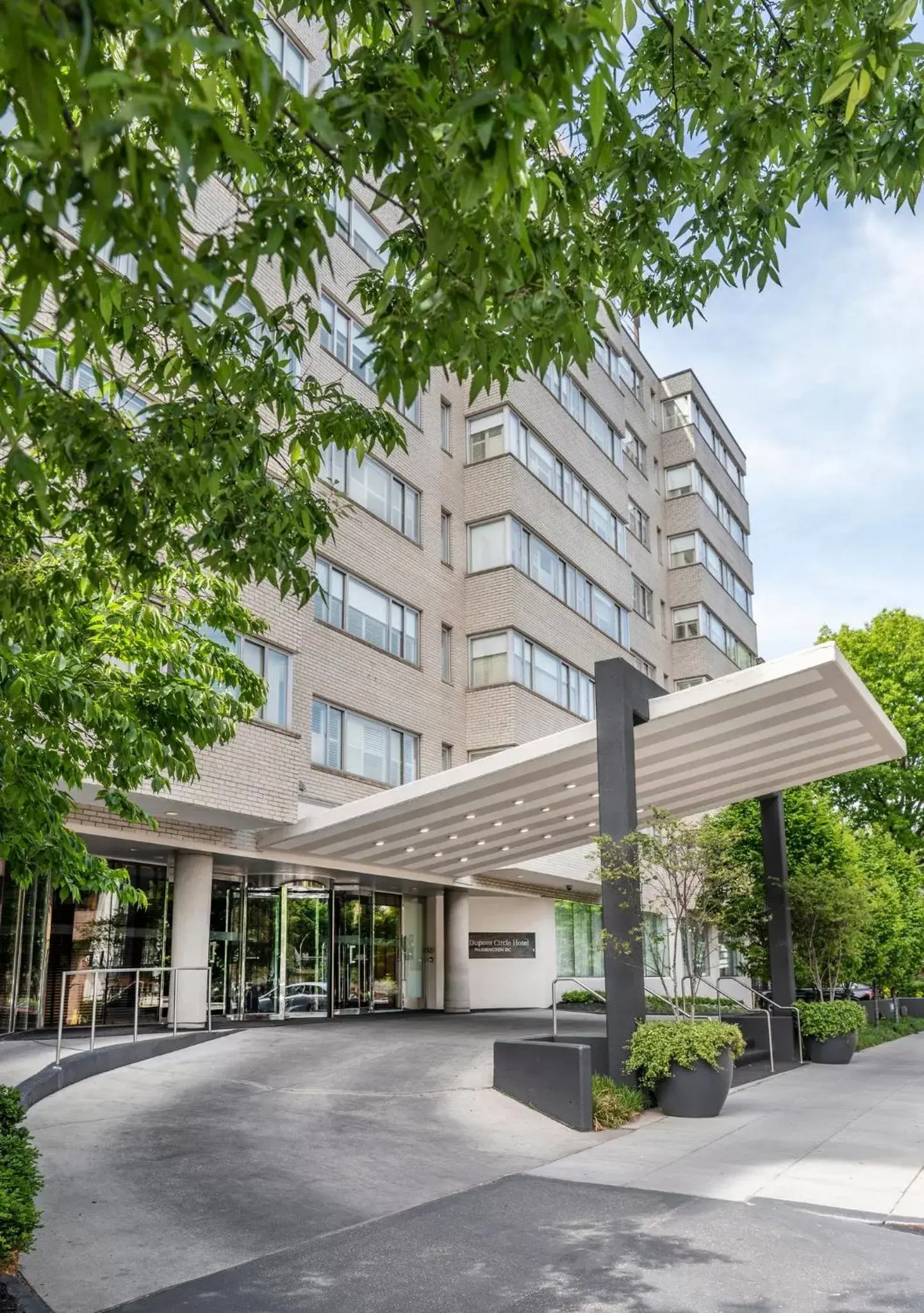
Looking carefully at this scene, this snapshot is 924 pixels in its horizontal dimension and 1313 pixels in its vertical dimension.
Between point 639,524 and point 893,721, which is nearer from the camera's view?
point 893,721

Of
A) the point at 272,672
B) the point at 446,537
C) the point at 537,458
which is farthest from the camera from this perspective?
the point at 537,458

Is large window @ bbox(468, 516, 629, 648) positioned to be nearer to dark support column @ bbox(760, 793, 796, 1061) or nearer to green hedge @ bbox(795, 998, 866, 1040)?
dark support column @ bbox(760, 793, 796, 1061)

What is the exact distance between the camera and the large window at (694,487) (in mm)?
44969

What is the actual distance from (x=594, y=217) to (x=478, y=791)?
38.7 ft

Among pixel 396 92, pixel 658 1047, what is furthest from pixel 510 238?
pixel 658 1047

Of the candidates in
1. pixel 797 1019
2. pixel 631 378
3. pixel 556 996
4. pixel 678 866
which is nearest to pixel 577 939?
pixel 556 996

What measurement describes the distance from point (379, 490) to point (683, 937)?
13744 mm

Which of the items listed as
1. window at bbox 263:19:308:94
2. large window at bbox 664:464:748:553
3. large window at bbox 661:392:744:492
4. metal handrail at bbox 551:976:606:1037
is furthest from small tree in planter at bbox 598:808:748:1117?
large window at bbox 661:392:744:492

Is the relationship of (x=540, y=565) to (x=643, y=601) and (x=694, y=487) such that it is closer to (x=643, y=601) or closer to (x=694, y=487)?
(x=643, y=601)

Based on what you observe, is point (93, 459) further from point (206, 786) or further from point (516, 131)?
point (206, 786)

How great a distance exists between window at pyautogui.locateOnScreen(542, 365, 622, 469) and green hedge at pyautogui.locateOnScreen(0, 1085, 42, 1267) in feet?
92.2

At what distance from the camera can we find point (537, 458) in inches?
1220

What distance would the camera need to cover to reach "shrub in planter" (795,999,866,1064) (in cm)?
1956

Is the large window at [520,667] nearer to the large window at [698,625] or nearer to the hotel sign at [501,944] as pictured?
the hotel sign at [501,944]
